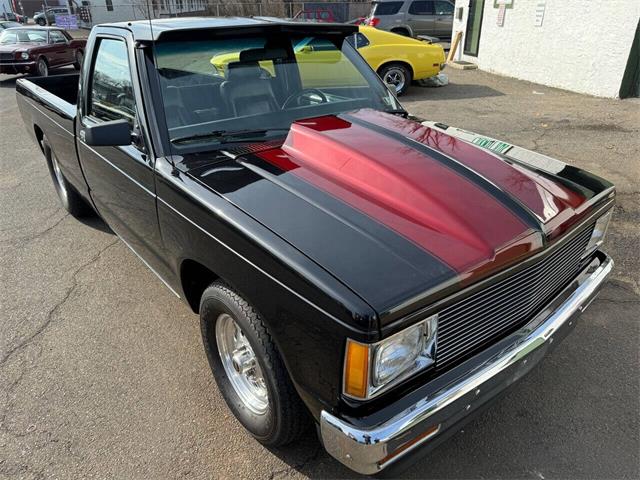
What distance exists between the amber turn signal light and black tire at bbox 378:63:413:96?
911 centimetres

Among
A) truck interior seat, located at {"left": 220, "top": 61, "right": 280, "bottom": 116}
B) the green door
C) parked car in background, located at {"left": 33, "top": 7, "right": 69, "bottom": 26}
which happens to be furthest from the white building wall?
parked car in background, located at {"left": 33, "top": 7, "right": 69, "bottom": 26}

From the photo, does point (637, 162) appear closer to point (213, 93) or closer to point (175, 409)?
point (213, 93)

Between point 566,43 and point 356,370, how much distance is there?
427 inches

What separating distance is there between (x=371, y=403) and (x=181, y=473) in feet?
3.65

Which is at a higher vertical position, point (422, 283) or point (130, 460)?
point (422, 283)

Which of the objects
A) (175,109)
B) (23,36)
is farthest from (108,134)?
(23,36)

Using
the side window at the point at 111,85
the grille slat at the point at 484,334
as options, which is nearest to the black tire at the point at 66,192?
the side window at the point at 111,85

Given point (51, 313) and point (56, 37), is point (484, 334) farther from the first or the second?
point (56, 37)

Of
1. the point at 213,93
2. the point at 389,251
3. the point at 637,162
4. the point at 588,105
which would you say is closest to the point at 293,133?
the point at 213,93

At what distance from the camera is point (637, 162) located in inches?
231

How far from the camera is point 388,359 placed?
1.64 m

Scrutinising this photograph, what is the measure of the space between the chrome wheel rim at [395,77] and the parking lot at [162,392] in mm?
6302

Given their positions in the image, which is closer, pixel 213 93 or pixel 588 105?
pixel 213 93

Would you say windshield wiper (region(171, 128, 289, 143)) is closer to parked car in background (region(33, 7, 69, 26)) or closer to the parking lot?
the parking lot
